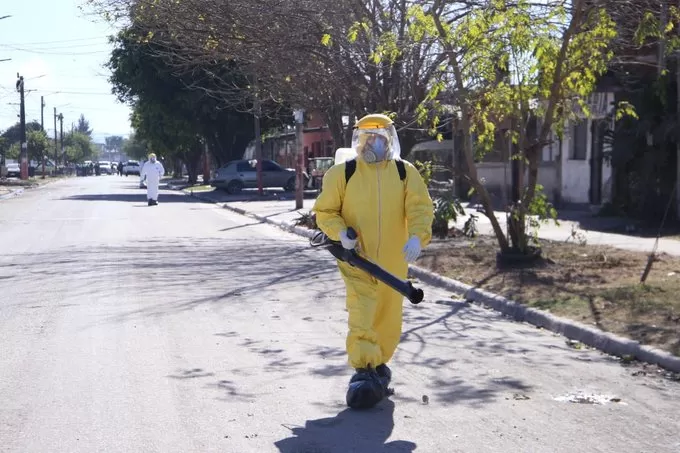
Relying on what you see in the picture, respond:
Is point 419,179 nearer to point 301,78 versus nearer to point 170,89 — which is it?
point 301,78

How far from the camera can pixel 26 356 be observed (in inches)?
329

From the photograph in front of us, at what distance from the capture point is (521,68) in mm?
13367

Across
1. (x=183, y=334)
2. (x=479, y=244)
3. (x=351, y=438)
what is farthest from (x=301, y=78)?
(x=351, y=438)

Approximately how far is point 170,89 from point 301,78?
26467 mm

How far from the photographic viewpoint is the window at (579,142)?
25531 millimetres

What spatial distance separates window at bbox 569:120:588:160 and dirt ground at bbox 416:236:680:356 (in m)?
9.38

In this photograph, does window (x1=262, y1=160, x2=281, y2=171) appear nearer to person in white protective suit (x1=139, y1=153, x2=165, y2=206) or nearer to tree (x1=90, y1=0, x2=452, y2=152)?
person in white protective suit (x1=139, y1=153, x2=165, y2=206)

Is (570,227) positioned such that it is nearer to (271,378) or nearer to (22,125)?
(271,378)

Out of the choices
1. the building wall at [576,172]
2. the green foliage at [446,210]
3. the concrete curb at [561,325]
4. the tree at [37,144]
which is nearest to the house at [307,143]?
the building wall at [576,172]

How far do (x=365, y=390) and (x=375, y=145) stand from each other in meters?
1.60

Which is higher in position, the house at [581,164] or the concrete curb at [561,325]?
the house at [581,164]

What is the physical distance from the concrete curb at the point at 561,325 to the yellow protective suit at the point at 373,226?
2.61 meters

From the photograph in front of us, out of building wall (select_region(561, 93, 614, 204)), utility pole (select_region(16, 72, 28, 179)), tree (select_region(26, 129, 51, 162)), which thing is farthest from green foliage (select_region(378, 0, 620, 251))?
tree (select_region(26, 129, 51, 162))

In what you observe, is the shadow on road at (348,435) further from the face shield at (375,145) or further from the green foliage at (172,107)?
the green foliage at (172,107)
